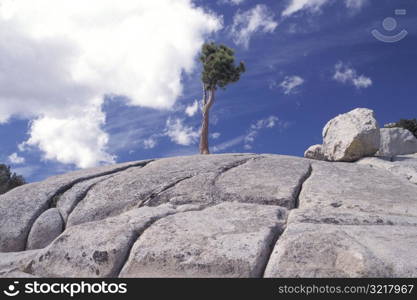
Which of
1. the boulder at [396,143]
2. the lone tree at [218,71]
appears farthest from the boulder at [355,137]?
the lone tree at [218,71]

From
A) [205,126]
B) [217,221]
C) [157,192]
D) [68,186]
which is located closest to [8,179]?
[205,126]

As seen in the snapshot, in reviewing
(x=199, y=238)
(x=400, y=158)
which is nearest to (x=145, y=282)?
(x=199, y=238)

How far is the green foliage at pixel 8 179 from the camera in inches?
1566

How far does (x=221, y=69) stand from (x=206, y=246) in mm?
31851

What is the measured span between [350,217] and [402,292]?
10.1ft

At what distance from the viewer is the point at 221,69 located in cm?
3903

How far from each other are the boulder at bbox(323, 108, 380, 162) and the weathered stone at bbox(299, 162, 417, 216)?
13.9 feet

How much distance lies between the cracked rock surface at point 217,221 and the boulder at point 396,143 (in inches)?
374

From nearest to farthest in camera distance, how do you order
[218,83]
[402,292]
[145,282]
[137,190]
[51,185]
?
[402,292], [145,282], [137,190], [51,185], [218,83]

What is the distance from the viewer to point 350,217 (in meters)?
10.4

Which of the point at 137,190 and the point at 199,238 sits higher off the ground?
the point at 137,190

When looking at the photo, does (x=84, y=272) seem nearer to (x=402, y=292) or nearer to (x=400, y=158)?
(x=402, y=292)

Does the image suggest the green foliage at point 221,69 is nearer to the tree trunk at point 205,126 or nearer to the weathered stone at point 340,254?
the tree trunk at point 205,126

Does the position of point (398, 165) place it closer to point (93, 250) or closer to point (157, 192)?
point (157, 192)
